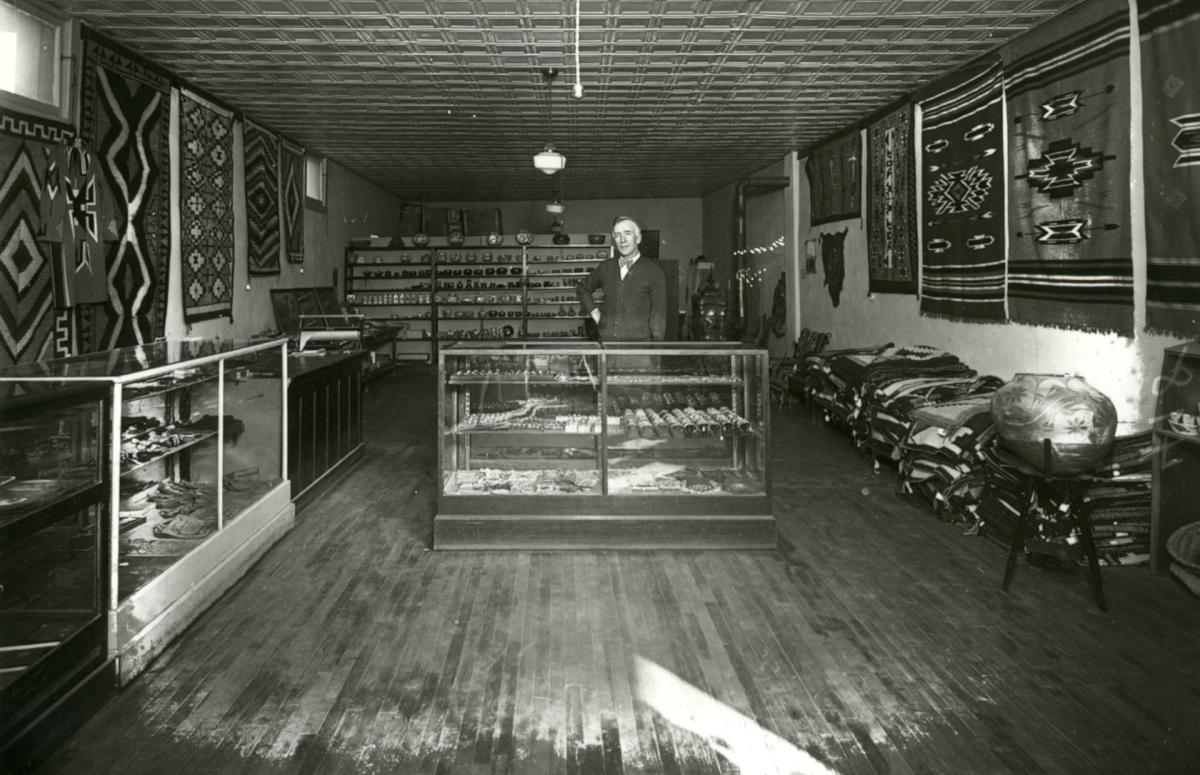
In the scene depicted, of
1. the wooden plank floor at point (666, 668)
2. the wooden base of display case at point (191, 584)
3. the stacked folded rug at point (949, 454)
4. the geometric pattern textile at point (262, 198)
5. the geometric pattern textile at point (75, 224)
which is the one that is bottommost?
the wooden plank floor at point (666, 668)

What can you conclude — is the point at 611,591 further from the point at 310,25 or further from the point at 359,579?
the point at 310,25

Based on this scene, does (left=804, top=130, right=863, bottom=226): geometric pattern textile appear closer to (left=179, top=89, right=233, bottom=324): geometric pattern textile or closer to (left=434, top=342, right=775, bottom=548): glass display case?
(left=434, top=342, right=775, bottom=548): glass display case

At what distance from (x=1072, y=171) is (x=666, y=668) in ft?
14.2

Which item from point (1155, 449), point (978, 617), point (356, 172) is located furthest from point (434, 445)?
point (356, 172)

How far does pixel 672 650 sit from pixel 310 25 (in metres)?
5.07

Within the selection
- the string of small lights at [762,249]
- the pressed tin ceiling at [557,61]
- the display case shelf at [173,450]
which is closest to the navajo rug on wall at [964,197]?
the pressed tin ceiling at [557,61]

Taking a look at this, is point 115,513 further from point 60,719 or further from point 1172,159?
point 1172,159

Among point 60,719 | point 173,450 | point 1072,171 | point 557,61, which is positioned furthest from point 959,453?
point 60,719

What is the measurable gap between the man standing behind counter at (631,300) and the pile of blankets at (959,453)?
6.82 feet

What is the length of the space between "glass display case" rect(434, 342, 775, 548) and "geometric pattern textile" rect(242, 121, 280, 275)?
5.38 metres

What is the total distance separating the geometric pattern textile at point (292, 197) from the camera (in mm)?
9963

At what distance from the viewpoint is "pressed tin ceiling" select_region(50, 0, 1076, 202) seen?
18.3ft

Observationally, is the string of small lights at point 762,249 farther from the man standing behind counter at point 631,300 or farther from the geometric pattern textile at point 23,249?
the geometric pattern textile at point 23,249

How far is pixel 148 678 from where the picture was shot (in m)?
3.09
